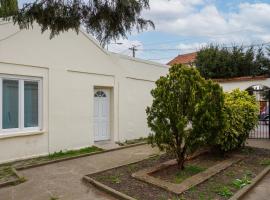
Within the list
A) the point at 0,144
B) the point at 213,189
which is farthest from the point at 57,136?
the point at 213,189

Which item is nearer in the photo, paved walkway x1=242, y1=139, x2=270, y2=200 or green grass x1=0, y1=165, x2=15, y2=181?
paved walkway x1=242, y1=139, x2=270, y2=200

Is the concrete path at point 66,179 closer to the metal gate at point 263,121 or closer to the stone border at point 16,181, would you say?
the stone border at point 16,181

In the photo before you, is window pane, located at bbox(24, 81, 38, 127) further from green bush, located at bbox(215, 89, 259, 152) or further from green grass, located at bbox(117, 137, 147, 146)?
green bush, located at bbox(215, 89, 259, 152)

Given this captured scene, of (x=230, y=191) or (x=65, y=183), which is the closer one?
(x=230, y=191)

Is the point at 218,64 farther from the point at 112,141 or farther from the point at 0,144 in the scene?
the point at 0,144

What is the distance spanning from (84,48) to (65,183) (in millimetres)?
5481

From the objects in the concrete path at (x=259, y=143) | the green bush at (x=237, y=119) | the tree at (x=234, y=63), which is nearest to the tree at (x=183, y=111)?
the green bush at (x=237, y=119)

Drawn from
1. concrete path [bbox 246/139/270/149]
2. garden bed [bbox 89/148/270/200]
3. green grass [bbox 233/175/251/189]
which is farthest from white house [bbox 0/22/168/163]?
green grass [bbox 233/175/251/189]

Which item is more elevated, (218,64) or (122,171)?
(218,64)

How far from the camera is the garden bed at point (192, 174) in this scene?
19.4 feet

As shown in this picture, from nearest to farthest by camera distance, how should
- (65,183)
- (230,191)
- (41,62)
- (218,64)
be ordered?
(230,191) < (65,183) < (41,62) < (218,64)

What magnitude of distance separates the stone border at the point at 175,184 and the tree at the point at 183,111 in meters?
0.66

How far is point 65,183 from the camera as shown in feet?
22.0

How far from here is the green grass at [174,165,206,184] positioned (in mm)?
6797
